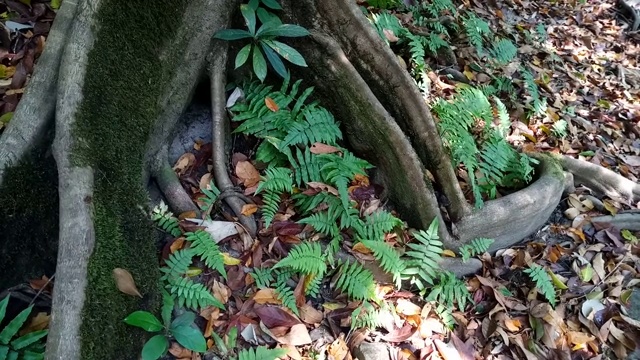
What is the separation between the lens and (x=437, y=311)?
140 inches

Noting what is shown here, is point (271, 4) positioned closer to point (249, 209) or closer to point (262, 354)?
point (249, 209)

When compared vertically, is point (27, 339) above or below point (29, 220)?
below

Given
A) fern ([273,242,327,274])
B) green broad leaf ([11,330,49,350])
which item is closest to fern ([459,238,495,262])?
fern ([273,242,327,274])

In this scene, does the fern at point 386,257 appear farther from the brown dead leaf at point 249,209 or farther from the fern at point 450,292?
the brown dead leaf at point 249,209

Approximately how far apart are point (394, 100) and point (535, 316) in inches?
78.7

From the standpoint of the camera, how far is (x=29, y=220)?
2898mm

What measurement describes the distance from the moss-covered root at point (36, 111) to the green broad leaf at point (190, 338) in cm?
129

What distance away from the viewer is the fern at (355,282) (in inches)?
133

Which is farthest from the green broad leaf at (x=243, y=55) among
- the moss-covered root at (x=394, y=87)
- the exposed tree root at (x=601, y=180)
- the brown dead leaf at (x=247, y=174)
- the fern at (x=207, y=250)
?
the exposed tree root at (x=601, y=180)

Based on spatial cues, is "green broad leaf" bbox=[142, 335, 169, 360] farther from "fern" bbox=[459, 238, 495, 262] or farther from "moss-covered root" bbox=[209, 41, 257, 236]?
"fern" bbox=[459, 238, 495, 262]

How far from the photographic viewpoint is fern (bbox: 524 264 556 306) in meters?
3.81

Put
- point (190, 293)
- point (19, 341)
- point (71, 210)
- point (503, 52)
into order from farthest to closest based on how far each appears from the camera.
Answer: point (503, 52), point (190, 293), point (71, 210), point (19, 341)

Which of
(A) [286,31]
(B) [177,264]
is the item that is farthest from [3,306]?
(A) [286,31]

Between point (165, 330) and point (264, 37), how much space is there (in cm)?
214
